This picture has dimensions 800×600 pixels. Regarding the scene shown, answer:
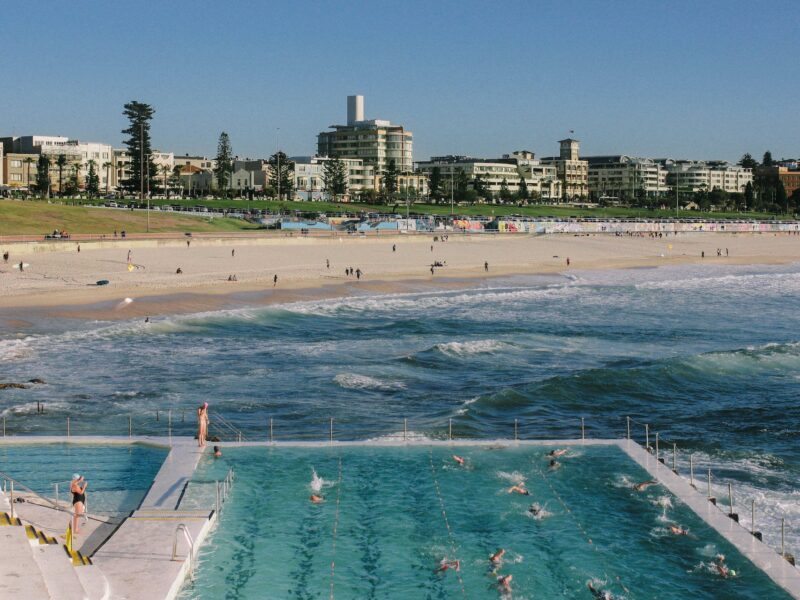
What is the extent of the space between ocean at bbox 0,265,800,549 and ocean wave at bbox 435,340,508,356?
0.39 ft

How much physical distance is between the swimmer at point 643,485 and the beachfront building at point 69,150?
451 feet

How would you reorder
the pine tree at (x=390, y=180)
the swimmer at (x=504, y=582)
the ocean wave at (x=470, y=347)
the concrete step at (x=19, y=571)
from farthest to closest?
the pine tree at (x=390, y=180)
the ocean wave at (x=470, y=347)
the swimmer at (x=504, y=582)
the concrete step at (x=19, y=571)

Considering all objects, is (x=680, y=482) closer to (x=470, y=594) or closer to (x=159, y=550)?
(x=470, y=594)

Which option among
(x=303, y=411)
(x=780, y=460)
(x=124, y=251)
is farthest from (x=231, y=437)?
(x=124, y=251)

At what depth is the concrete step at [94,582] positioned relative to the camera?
462 inches

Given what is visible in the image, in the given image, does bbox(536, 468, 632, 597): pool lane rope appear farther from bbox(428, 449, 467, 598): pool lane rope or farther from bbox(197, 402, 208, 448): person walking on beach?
bbox(197, 402, 208, 448): person walking on beach

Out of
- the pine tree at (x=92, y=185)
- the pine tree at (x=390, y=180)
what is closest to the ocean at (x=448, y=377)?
the pine tree at (x=92, y=185)

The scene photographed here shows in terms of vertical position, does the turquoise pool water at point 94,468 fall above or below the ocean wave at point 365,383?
above

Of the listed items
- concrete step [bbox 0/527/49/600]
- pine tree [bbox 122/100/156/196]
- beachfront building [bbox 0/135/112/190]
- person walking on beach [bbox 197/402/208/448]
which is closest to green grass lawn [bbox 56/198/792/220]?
pine tree [bbox 122/100/156/196]

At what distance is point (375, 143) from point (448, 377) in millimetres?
154795

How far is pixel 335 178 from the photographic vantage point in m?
151

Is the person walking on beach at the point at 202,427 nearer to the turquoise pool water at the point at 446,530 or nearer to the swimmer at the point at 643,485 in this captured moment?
the turquoise pool water at the point at 446,530

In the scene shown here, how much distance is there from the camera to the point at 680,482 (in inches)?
682

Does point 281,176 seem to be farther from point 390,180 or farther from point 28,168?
point 28,168
